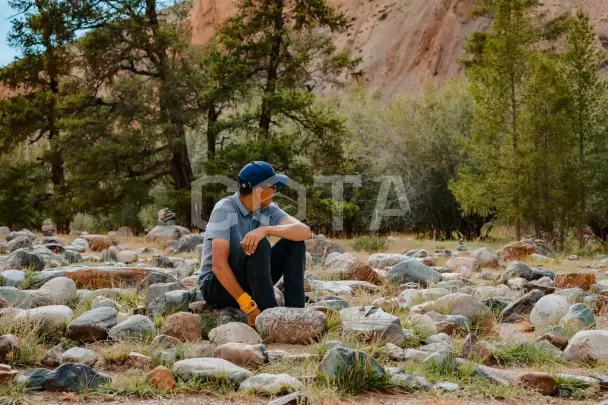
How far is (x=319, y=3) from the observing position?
20141 millimetres

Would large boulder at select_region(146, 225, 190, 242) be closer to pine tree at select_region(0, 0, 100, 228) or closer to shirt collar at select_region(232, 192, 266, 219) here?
pine tree at select_region(0, 0, 100, 228)

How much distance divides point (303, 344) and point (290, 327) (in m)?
0.15

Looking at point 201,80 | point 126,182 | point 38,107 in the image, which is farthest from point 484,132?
point 38,107

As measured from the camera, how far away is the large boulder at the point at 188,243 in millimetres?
12578

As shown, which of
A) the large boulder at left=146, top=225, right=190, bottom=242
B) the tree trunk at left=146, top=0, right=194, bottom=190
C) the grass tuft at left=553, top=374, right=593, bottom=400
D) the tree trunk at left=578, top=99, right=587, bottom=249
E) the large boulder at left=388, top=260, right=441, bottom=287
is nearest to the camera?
the grass tuft at left=553, top=374, right=593, bottom=400

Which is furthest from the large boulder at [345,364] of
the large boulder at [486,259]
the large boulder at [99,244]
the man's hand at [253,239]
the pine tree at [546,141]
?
the pine tree at [546,141]

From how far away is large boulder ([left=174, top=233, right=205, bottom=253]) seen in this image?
41.3 feet

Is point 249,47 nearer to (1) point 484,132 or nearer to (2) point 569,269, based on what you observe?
(1) point 484,132

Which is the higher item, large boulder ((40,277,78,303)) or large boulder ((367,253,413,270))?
large boulder ((40,277,78,303))

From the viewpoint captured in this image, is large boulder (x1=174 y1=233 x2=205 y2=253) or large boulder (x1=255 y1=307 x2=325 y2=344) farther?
large boulder (x1=174 y1=233 x2=205 y2=253)

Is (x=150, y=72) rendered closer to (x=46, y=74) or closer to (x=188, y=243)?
(x=46, y=74)

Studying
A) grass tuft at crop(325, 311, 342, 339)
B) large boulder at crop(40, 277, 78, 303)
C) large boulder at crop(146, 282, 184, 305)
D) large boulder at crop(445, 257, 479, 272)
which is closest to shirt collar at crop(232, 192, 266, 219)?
grass tuft at crop(325, 311, 342, 339)

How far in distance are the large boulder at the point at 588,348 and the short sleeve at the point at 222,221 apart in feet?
8.02

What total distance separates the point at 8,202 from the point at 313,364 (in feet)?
67.0
